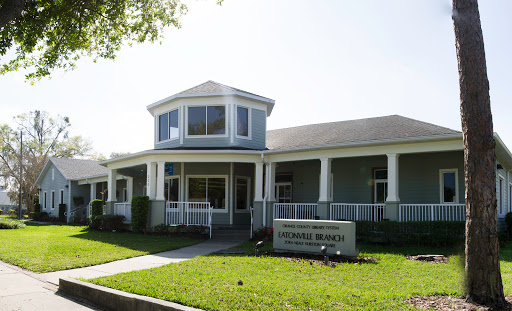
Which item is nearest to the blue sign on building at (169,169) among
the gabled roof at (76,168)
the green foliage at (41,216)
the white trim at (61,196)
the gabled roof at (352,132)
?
the gabled roof at (352,132)

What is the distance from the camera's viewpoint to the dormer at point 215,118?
702 inches

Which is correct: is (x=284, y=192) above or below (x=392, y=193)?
below

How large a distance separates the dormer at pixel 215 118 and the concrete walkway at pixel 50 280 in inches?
260

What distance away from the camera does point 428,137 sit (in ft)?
40.4

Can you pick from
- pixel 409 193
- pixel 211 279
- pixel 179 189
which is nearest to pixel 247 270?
pixel 211 279

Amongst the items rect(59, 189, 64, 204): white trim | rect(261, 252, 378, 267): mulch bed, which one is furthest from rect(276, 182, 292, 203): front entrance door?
rect(59, 189, 64, 204): white trim

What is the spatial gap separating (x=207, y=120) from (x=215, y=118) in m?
0.36

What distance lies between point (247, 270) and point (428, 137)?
23.6ft

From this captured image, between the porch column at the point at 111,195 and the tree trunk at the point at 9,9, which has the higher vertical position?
the tree trunk at the point at 9,9

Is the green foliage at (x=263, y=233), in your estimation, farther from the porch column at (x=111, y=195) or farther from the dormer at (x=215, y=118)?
the porch column at (x=111, y=195)

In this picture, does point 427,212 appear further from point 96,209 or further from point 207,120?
point 96,209

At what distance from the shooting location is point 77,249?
11.9m

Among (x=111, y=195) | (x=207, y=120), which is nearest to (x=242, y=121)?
(x=207, y=120)

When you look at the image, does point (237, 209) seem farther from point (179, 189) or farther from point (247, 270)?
point (247, 270)
